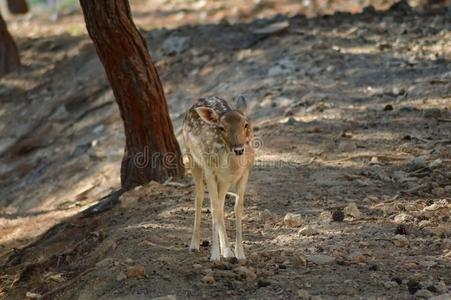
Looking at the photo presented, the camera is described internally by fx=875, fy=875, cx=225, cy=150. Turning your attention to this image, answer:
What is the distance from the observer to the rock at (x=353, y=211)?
30.4 feet

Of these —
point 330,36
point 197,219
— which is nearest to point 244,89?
point 330,36

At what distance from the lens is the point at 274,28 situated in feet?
59.2

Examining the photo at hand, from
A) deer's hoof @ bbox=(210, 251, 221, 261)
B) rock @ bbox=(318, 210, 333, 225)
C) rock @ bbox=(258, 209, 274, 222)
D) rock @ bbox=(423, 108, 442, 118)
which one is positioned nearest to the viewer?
deer's hoof @ bbox=(210, 251, 221, 261)

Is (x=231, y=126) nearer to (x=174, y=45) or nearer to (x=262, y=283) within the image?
(x=262, y=283)

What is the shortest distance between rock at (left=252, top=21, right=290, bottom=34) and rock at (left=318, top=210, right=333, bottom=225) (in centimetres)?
903

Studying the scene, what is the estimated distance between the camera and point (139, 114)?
38.0 feet

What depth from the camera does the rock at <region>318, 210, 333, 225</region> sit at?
9156 millimetres

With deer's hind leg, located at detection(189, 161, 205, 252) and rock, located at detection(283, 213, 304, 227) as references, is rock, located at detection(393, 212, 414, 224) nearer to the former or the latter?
rock, located at detection(283, 213, 304, 227)

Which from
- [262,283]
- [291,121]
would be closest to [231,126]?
[262,283]

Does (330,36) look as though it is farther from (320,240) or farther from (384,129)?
(320,240)

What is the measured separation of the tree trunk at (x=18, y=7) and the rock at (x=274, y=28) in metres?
11.1

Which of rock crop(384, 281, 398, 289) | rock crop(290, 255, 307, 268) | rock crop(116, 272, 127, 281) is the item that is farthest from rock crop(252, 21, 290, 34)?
rock crop(384, 281, 398, 289)

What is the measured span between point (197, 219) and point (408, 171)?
124 inches

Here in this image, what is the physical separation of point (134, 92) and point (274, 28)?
23.5 ft
